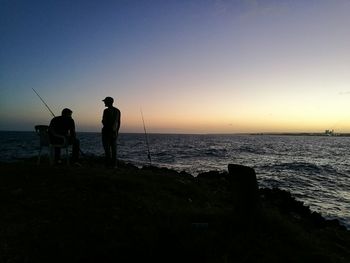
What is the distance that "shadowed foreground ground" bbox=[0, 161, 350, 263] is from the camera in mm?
4711

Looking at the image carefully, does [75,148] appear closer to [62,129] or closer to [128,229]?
[62,129]

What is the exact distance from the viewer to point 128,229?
5.54 meters

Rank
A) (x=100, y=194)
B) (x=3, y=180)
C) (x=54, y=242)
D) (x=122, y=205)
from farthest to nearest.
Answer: (x=3, y=180), (x=100, y=194), (x=122, y=205), (x=54, y=242)

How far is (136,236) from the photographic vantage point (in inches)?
203

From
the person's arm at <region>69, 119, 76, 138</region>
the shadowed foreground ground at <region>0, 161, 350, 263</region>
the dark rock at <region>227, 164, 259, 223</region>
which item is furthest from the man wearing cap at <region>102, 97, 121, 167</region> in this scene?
the dark rock at <region>227, 164, 259, 223</region>

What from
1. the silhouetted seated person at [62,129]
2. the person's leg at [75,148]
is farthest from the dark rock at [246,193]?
the person's leg at [75,148]

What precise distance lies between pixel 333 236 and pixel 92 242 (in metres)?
6.21

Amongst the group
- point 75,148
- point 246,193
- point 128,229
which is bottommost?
point 128,229

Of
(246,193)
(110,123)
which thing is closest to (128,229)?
(246,193)

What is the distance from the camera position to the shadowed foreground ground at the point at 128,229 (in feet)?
15.5

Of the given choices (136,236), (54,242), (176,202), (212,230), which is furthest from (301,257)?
(54,242)

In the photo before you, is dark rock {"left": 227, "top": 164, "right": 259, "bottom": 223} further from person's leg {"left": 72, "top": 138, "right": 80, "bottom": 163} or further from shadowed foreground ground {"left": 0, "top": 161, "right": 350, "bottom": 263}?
person's leg {"left": 72, "top": 138, "right": 80, "bottom": 163}

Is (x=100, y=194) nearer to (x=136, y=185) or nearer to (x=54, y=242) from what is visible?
(x=136, y=185)

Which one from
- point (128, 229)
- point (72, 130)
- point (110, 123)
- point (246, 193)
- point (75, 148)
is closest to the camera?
point (128, 229)
